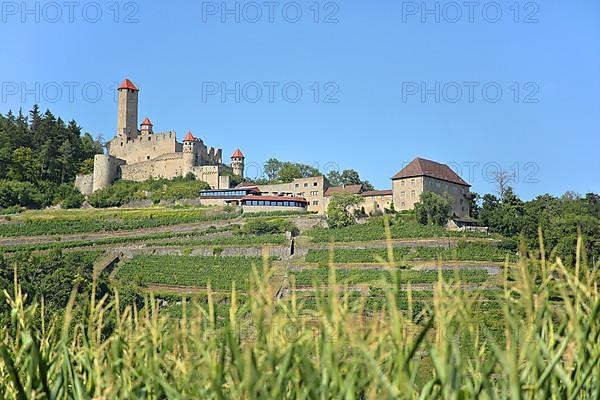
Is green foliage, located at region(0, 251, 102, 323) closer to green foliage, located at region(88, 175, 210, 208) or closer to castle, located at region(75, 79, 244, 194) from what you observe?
green foliage, located at region(88, 175, 210, 208)

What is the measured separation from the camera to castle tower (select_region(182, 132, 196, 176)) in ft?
238

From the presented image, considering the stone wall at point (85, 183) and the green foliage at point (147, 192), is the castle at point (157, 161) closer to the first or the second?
the stone wall at point (85, 183)

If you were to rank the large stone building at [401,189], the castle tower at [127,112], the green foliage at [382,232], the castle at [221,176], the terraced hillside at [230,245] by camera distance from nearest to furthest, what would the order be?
1. the terraced hillside at [230,245]
2. the green foliage at [382,232]
3. the large stone building at [401,189]
4. the castle at [221,176]
5. the castle tower at [127,112]

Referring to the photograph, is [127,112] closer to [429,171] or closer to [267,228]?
[267,228]

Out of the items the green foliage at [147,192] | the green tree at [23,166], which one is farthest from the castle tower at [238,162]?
the green tree at [23,166]

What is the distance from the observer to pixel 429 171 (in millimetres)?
64125

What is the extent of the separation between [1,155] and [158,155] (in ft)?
45.6

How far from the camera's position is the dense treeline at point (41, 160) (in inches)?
2606

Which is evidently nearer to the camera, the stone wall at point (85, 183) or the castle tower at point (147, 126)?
the stone wall at point (85, 183)

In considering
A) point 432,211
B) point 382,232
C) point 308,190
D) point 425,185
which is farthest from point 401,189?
point 382,232

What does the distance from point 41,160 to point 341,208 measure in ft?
98.2

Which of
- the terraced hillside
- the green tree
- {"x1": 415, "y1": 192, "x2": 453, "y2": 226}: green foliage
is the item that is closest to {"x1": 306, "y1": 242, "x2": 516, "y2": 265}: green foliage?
the terraced hillside

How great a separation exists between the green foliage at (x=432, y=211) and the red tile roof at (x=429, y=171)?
263 inches

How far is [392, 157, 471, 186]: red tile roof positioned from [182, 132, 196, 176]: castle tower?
19.7 m
